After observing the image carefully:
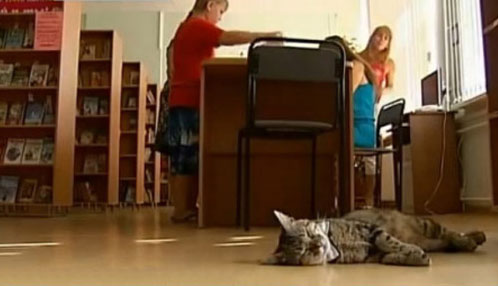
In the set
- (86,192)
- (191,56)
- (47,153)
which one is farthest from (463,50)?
(86,192)

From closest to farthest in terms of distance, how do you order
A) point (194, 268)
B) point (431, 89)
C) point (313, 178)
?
point (194, 268) < point (313, 178) < point (431, 89)

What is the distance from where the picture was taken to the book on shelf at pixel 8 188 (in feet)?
16.8

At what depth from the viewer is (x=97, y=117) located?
22.7 ft

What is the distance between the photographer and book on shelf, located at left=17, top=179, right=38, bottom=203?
5.14 metres

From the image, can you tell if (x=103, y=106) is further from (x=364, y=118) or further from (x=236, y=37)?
(x=236, y=37)

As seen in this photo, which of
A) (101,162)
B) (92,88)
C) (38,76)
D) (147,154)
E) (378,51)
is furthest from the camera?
(147,154)

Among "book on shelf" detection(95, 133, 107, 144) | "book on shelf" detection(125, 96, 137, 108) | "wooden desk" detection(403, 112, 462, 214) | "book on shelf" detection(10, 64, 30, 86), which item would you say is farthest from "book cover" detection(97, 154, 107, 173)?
"wooden desk" detection(403, 112, 462, 214)

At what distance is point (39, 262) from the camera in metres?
1.61

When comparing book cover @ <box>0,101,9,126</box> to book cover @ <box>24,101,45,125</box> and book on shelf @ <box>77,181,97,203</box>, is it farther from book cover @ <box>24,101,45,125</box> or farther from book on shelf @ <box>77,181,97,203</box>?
book on shelf @ <box>77,181,97,203</box>

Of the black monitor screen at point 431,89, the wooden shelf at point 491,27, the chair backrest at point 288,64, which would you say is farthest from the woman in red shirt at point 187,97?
the black monitor screen at point 431,89

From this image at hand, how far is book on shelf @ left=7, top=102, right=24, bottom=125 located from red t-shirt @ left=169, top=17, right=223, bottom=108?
2385 millimetres

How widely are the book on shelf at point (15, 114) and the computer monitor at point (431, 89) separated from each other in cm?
358

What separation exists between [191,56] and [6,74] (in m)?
2.60

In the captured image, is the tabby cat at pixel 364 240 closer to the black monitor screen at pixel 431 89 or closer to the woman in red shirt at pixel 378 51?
the woman in red shirt at pixel 378 51
